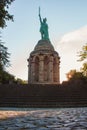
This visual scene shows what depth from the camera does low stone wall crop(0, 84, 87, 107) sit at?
1039 inches

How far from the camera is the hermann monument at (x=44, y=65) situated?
4500 cm

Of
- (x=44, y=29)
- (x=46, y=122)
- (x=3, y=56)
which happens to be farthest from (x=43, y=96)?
(x=44, y=29)

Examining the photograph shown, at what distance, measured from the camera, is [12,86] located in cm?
3127

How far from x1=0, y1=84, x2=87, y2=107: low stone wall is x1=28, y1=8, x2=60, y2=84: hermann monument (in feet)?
45.0

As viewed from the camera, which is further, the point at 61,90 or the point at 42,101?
the point at 61,90

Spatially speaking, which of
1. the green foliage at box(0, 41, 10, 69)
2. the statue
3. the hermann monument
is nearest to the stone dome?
the hermann monument

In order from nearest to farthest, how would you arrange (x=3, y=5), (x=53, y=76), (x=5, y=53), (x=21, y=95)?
(x=3, y=5)
(x=5, y=53)
(x=21, y=95)
(x=53, y=76)

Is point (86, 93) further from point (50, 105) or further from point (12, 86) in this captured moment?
point (12, 86)

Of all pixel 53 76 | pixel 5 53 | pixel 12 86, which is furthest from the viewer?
pixel 53 76

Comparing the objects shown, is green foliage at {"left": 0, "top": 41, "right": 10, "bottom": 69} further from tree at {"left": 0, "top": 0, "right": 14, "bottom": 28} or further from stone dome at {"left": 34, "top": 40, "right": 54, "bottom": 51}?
stone dome at {"left": 34, "top": 40, "right": 54, "bottom": 51}

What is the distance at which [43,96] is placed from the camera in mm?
28797

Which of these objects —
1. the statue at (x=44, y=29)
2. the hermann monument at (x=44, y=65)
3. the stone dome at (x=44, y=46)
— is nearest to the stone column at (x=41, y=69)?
the hermann monument at (x=44, y=65)

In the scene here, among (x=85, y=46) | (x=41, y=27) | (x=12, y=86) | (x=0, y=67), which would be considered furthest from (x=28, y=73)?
(x=0, y=67)

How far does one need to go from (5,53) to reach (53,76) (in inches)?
1247
